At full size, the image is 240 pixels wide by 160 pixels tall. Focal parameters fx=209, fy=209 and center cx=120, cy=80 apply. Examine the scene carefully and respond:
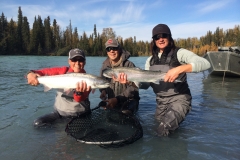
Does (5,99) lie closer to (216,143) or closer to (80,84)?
(80,84)

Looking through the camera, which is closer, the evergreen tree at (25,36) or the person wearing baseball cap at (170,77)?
the person wearing baseball cap at (170,77)

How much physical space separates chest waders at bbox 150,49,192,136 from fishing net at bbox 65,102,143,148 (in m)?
0.60

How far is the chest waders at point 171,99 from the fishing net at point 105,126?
0.60 meters

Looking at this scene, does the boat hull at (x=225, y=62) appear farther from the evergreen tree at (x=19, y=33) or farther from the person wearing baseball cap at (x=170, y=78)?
the evergreen tree at (x=19, y=33)

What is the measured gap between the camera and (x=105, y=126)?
489cm

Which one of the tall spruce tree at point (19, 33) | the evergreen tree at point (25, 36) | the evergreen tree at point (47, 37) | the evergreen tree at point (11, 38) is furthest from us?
the evergreen tree at point (47, 37)

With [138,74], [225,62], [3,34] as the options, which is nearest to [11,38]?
[3,34]

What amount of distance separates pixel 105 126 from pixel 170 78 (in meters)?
1.93

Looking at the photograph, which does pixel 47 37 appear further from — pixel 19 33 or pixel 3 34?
pixel 3 34

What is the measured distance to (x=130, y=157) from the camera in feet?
11.6

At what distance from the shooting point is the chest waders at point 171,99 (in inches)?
169

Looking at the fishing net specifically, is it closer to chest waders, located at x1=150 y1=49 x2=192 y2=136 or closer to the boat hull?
chest waders, located at x1=150 y1=49 x2=192 y2=136

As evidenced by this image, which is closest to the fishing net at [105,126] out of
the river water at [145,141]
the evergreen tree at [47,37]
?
the river water at [145,141]

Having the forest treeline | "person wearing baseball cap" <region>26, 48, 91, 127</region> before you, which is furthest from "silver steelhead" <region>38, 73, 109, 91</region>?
the forest treeline
